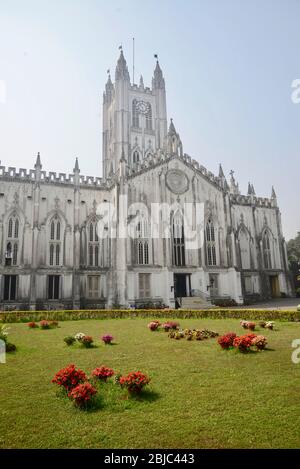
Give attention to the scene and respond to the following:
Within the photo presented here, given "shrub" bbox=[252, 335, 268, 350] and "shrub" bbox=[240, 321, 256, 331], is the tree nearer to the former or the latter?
"shrub" bbox=[240, 321, 256, 331]

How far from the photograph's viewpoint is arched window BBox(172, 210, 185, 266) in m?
36.2

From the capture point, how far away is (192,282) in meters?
36.1

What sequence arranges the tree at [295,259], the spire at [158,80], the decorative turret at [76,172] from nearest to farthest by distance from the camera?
the decorative turret at [76,172] < the tree at [295,259] < the spire at [158,80]

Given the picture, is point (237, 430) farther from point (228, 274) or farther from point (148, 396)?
point (228, 274)

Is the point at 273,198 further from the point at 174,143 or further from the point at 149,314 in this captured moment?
the point at 149,314

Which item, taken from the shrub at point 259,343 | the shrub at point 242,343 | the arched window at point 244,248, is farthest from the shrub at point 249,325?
the arched window at point 244,248

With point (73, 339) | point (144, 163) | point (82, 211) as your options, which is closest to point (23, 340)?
point (73, 339)

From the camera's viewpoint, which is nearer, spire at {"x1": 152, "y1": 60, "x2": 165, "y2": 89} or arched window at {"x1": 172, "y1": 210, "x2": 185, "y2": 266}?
arched window at {"x1": 172, "y1": 210, "x2": 185, "y2": 266}

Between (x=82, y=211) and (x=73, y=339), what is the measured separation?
24.6 m

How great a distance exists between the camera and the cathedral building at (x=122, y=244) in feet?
108

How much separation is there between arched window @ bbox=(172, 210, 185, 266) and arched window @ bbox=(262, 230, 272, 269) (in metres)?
14.1

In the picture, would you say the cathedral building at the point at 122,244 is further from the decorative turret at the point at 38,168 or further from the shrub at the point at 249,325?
the shrub at the point at 249,325

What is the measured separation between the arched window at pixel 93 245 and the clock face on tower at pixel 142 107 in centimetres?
3452

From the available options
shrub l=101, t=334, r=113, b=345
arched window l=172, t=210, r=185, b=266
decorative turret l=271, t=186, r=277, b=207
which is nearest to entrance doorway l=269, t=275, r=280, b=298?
decorative turret l=271, t=186, r=277, b=207
